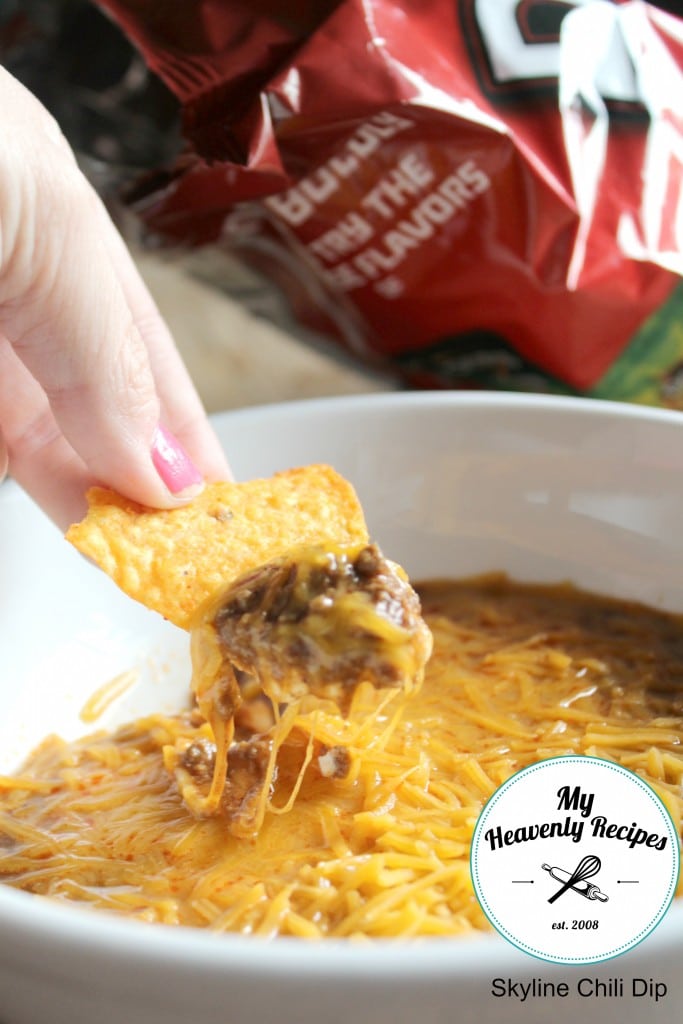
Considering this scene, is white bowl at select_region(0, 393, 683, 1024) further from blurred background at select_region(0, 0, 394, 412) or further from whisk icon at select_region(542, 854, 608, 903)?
whisk icon at select_region(542, 854, 608, 903)

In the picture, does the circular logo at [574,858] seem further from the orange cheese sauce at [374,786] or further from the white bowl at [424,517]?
the white bowl at [424,517]

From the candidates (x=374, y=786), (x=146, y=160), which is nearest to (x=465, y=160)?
(x=146, y=160)

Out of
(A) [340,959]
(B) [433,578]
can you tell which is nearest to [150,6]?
(B) [433,578]

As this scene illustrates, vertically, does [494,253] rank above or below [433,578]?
above

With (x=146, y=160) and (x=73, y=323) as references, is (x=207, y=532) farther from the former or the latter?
(x=146, y=160)

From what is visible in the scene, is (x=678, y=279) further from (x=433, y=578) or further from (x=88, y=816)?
(x=88, y=816)

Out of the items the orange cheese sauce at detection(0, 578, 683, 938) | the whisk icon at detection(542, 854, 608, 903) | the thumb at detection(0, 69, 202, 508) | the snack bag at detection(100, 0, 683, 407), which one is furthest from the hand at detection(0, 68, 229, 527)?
the whisk icon at detection(542, 854, 608, 903)
